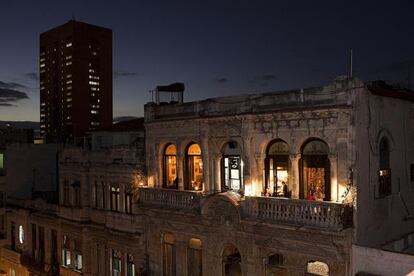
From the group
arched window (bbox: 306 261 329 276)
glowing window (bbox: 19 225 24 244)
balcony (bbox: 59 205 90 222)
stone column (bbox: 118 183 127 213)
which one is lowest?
glowing window (bbox: 19 225 24 244)

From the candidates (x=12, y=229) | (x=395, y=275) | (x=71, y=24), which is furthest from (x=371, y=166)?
(x=71, y=24)

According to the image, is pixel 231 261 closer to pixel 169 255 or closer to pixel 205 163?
pixel 169 255

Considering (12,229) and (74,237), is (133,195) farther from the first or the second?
(12,229)

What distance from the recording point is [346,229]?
1891 centimetres

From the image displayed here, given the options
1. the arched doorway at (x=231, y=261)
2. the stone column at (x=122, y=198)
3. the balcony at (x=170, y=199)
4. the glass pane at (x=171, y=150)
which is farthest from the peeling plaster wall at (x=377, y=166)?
the stone column at (x=122, y=198)

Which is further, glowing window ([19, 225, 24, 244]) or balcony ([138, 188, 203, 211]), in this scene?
glowing window ([19, 225, 24, 244])

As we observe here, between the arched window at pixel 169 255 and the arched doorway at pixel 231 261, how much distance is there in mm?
4135

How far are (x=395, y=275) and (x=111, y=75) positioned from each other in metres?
168

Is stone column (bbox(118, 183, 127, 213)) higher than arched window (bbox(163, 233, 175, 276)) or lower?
higher

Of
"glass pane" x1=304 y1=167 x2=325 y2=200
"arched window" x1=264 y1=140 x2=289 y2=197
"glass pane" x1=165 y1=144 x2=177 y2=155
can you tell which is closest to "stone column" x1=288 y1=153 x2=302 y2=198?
"glass pane" x1=304 y1=167 x2=325 y2=200

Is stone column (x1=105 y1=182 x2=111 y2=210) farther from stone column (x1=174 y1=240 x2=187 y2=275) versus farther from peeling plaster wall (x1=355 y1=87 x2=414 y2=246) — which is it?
peeling plaster wall (x1=355 y1=87 x2=414 y2=246)

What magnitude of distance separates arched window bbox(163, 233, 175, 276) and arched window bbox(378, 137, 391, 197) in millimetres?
12207

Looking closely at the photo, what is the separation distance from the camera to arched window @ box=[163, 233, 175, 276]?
26859 millimetres

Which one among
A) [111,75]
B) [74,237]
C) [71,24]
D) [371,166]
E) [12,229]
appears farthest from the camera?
[111,75]
